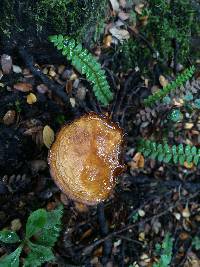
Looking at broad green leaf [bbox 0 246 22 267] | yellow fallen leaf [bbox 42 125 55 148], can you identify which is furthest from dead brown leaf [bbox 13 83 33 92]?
broad green leaf [bbox 0 246 22 267]

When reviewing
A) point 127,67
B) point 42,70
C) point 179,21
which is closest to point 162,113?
point 127,67

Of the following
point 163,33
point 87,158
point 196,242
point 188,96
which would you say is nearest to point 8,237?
point 87,158

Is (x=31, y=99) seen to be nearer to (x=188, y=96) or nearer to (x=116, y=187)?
(x=116, y=187)

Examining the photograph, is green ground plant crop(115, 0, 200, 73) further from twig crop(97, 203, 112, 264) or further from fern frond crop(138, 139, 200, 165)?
twig crop(97, 203, 112, 264)

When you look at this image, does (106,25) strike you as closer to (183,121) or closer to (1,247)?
(183,121)

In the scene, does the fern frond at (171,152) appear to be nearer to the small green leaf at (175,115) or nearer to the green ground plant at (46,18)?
the small green leaf at (175,115)

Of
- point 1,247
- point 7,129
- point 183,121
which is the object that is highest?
point 7,129

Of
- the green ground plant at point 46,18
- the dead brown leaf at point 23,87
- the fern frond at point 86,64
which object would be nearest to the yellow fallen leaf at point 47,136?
the dead brown leaf at point 23,87
